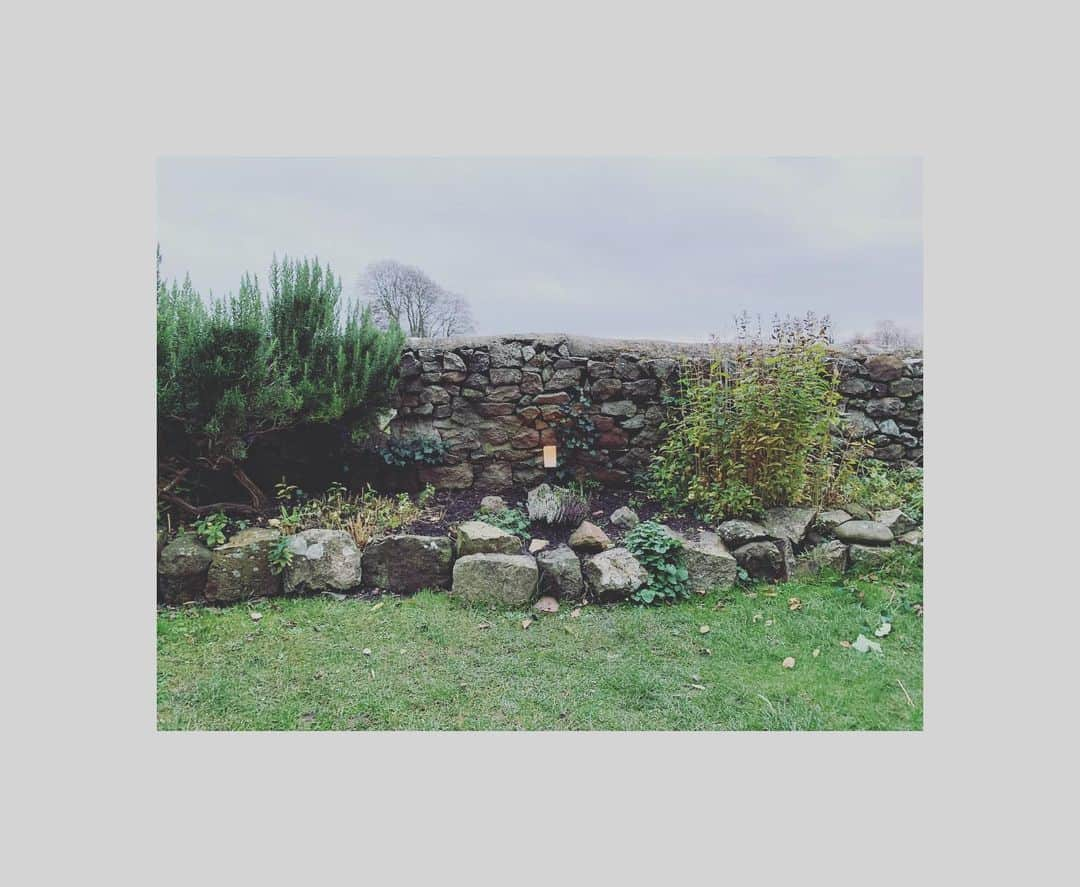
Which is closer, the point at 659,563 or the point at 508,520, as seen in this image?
the point at 659,563

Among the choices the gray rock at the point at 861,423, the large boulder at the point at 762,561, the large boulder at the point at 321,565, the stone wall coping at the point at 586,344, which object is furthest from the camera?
the gray rock at the point at 861,423

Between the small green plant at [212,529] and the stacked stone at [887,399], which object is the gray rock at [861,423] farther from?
the small green plant at [212,529]

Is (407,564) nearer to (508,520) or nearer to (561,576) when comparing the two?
(508,520)

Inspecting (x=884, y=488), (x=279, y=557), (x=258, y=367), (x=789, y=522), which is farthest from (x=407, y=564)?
(x=884, y=488)

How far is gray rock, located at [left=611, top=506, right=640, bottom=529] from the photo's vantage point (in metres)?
3.65

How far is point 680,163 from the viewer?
273 cm

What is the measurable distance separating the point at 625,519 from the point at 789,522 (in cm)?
101

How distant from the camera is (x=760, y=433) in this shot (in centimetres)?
360

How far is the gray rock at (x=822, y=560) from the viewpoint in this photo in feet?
11.0

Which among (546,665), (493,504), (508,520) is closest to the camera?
(546,665)

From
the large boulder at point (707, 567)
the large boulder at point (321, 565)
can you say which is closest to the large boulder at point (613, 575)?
the large boulder at point (707, 567)

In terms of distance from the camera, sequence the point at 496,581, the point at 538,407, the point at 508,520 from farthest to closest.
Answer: the point at 538,407, the point at 508,520, the point at 496,581

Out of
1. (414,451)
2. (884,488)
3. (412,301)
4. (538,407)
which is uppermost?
(412,301)

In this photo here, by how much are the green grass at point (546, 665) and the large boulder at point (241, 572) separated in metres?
0.12
